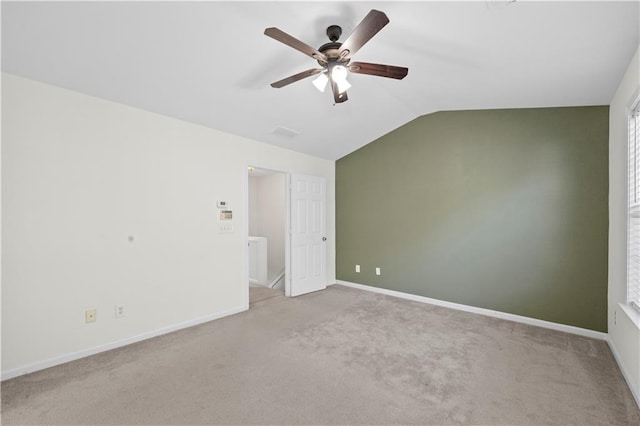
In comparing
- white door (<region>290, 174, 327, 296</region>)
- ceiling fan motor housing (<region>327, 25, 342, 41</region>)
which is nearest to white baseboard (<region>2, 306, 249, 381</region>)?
white door (<region>290, 174, 327, 296</region>)

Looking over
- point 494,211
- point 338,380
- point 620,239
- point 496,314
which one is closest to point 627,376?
point 620,239

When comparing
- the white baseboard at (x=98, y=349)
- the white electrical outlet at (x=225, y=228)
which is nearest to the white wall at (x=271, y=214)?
the white electrical outlet at (x=225, y=228)

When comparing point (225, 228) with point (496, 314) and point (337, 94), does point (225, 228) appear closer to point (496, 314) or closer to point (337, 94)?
point (337, 94)

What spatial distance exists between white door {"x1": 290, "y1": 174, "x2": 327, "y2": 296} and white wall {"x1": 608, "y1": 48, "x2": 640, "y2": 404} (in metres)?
3.79

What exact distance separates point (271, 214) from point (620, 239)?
5818 mm

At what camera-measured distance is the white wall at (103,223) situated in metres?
2.40

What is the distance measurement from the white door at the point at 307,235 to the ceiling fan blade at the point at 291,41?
9.28 ft

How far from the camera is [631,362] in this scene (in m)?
2.28

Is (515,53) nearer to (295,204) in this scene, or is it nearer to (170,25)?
(170,25)

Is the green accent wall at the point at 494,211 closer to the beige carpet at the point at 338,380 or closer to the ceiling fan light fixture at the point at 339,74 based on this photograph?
the beige carpet at the point at 338,380

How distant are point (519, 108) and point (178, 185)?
4422 millimetres

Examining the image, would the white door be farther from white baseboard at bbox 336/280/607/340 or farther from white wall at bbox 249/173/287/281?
white wall at bbox 249/173/287/281

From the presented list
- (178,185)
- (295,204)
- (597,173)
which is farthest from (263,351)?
(597,173)

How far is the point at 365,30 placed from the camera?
5.68 ft
